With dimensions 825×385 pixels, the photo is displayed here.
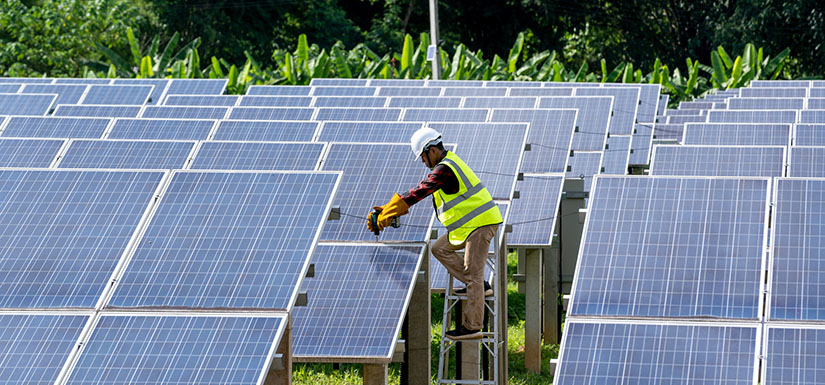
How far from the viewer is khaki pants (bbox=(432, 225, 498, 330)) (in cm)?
883

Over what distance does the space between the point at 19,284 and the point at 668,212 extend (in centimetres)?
388

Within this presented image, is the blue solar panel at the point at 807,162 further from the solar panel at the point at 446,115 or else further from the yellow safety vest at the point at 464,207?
the solar panel at the point at 446,115

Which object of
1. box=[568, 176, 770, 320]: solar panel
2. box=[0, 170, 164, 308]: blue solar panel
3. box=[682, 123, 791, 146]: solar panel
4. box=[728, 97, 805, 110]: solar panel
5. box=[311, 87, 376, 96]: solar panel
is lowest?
box=[0, 170, 164, 308]: blue solar panel

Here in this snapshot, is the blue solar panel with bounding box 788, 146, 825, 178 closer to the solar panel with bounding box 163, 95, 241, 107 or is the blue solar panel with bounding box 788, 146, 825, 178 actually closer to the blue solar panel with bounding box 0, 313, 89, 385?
the blue solar panel with bounding box 0, 313, 89, 385

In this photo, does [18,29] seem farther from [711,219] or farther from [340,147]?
[711,219]

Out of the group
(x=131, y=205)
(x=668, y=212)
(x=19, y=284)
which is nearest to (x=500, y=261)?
(x=668, y=212)

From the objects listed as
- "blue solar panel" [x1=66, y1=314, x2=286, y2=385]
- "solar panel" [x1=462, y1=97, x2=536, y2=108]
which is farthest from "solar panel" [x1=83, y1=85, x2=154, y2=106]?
"blue solar panel" [x1=66, y1=314, x2=286, y2=385]

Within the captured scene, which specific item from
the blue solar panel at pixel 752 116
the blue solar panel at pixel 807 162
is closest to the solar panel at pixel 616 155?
the blue solar panel at pixel 752 116

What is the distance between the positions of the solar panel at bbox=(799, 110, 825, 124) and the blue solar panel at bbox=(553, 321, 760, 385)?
11.4 meters

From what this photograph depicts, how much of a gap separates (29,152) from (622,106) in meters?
9.36

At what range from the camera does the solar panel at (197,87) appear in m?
21.9

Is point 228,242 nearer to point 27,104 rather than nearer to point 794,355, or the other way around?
point 794,355

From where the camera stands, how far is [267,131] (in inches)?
531

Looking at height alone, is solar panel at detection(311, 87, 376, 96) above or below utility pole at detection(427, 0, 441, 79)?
below
